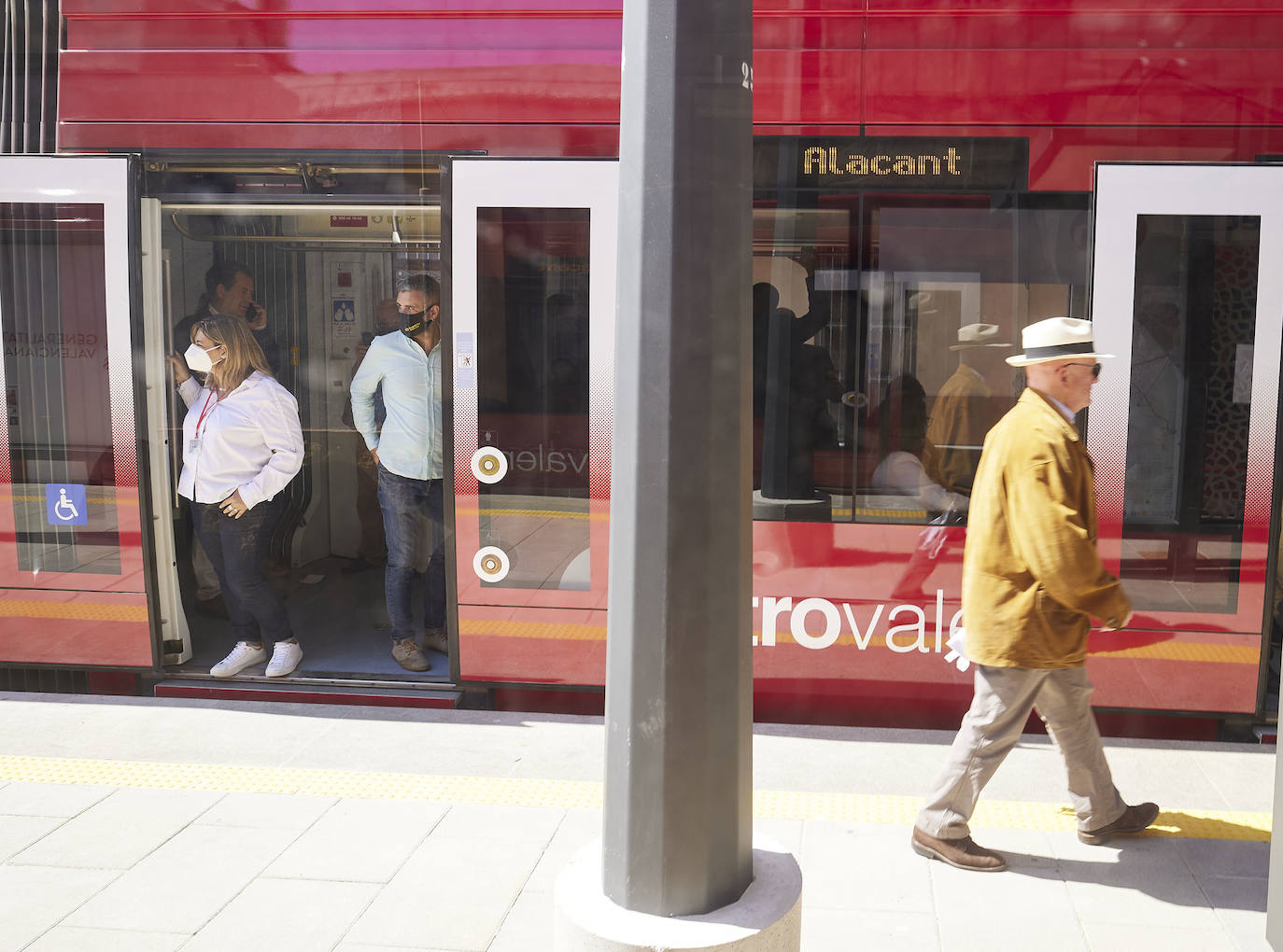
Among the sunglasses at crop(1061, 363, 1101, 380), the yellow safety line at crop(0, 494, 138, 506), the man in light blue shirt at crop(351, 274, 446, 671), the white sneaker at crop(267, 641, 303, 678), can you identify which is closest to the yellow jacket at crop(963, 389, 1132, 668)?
the sunglasses at crop(1061, 363, 1101, 380)

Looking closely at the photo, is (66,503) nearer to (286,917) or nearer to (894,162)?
(286,917)

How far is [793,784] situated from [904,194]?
96.6 inches

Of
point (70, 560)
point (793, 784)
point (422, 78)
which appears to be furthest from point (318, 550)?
point (793, 784)

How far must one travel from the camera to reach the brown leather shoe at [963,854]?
11.9ft

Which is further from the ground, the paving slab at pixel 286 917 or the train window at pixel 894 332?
the train window at pixel 894 332

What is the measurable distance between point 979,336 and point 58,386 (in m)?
4.20

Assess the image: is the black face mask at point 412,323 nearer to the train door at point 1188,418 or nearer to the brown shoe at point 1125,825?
the train door at point 1188,418

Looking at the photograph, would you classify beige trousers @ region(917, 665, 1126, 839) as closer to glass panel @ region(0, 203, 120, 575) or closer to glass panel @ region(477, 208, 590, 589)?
glass panel @ region(477, 208, 590, 589)

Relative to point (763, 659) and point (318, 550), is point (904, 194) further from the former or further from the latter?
point (318, 550)

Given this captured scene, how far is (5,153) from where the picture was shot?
16.9 ft

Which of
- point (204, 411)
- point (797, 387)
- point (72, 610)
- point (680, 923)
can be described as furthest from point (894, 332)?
point (72, 610)

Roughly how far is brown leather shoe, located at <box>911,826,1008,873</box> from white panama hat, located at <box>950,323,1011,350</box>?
2.05m

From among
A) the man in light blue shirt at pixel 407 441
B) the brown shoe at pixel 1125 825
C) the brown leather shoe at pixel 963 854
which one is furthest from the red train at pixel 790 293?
the brown leather shoe at pixel 963 854

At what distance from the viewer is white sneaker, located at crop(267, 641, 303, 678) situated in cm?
548
